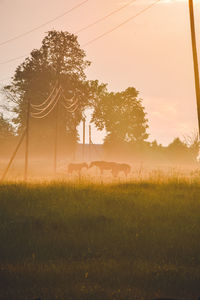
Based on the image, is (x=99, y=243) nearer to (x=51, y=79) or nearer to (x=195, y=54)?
(x=195, y=54)

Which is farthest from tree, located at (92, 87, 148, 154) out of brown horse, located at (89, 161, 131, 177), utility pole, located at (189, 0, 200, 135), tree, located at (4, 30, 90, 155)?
utility pole, located at (189, 0, 200, 135)

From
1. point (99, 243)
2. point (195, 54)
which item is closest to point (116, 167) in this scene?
point (195, 54)

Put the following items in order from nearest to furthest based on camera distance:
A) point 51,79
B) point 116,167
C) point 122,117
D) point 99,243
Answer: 1. point 99,243
2. point 116,167
3. point 51,79
4. point 122,117

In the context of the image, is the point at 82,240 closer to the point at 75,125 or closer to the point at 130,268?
the point at 130,268

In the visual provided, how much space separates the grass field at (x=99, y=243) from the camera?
5.17m

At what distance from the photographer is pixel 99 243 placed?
7574mm

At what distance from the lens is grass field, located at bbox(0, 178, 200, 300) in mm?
5165

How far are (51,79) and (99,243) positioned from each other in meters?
37.0

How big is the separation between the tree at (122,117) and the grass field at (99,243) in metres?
40.8

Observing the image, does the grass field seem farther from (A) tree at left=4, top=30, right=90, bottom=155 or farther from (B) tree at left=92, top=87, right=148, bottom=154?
(B) tree at left=92, top=87, right=148, bottom=154

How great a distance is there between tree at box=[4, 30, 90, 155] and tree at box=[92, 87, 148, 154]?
11.9 metres

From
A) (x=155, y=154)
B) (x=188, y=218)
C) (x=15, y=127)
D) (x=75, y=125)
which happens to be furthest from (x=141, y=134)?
(x=188, y=218)

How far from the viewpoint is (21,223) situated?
358 inches

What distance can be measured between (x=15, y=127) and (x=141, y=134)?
73.7 feet
